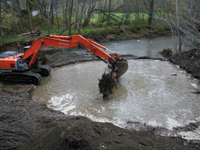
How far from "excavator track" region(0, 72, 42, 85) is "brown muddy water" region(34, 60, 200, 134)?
0.55 meters

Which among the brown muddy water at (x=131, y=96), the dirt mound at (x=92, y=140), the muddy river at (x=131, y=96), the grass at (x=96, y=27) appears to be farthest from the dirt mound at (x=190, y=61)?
the grass at (x=96, y=27)

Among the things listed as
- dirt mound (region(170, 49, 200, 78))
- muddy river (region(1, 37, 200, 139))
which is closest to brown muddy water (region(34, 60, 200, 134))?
muddy river (region(1, 37, 200, 139))

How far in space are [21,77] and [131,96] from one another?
20.6 ft

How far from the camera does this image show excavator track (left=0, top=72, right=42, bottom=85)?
32.6ft

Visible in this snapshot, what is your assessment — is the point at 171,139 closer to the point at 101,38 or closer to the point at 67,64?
the point at 67,64

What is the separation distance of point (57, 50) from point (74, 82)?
7.43 metres

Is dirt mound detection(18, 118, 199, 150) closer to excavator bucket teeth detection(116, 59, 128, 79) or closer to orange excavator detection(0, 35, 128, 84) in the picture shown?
excavator bucket teeth detection(116, 59, 128, 79)

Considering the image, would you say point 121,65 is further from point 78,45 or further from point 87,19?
point 87,19

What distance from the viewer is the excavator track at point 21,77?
9938mm

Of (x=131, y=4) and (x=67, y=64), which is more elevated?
(x=131, y=4)

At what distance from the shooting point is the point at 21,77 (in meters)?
10.1

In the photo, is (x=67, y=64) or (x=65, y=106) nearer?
(x=65, y=106)

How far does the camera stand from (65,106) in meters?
7.95

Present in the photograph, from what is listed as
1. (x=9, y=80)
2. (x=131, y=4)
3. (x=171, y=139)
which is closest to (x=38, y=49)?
(x=9, y=80)
